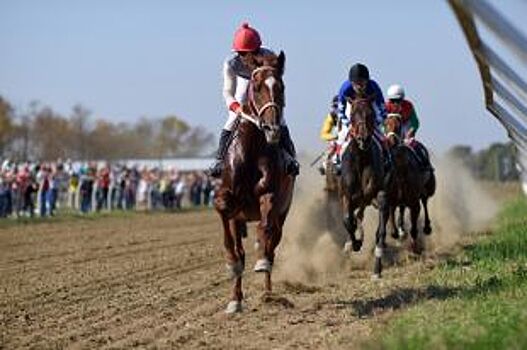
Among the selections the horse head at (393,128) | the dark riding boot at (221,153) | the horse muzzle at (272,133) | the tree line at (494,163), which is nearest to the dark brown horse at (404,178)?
the horse head at (393,128)

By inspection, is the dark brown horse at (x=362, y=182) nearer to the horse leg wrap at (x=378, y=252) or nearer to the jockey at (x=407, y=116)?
the horse leg wrap at (x=378, y=252)

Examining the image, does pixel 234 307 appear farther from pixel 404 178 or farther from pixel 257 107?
pixel 404 178

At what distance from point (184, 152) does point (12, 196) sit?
11765 centimetres

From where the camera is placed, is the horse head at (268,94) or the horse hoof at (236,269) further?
the horse hoof at (236,269)

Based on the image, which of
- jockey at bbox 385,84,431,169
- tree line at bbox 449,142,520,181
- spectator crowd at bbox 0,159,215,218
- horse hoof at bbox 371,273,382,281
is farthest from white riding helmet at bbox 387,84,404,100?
tree line at bbox 449,142,520,181

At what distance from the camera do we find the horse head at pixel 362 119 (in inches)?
554

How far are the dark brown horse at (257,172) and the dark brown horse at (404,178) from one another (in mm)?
5515

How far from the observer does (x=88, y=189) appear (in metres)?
40.1

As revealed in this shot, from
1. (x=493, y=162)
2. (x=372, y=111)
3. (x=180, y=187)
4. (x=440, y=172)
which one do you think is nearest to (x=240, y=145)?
(x=372, y=111)

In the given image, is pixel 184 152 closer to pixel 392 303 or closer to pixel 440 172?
pixel 440 172

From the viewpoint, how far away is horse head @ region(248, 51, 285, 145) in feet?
35.3

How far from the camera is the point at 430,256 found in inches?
717

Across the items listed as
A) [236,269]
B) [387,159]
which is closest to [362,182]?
[387,159]

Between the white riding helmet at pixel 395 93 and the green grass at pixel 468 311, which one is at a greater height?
the white riding helmet at pixel 395 93
